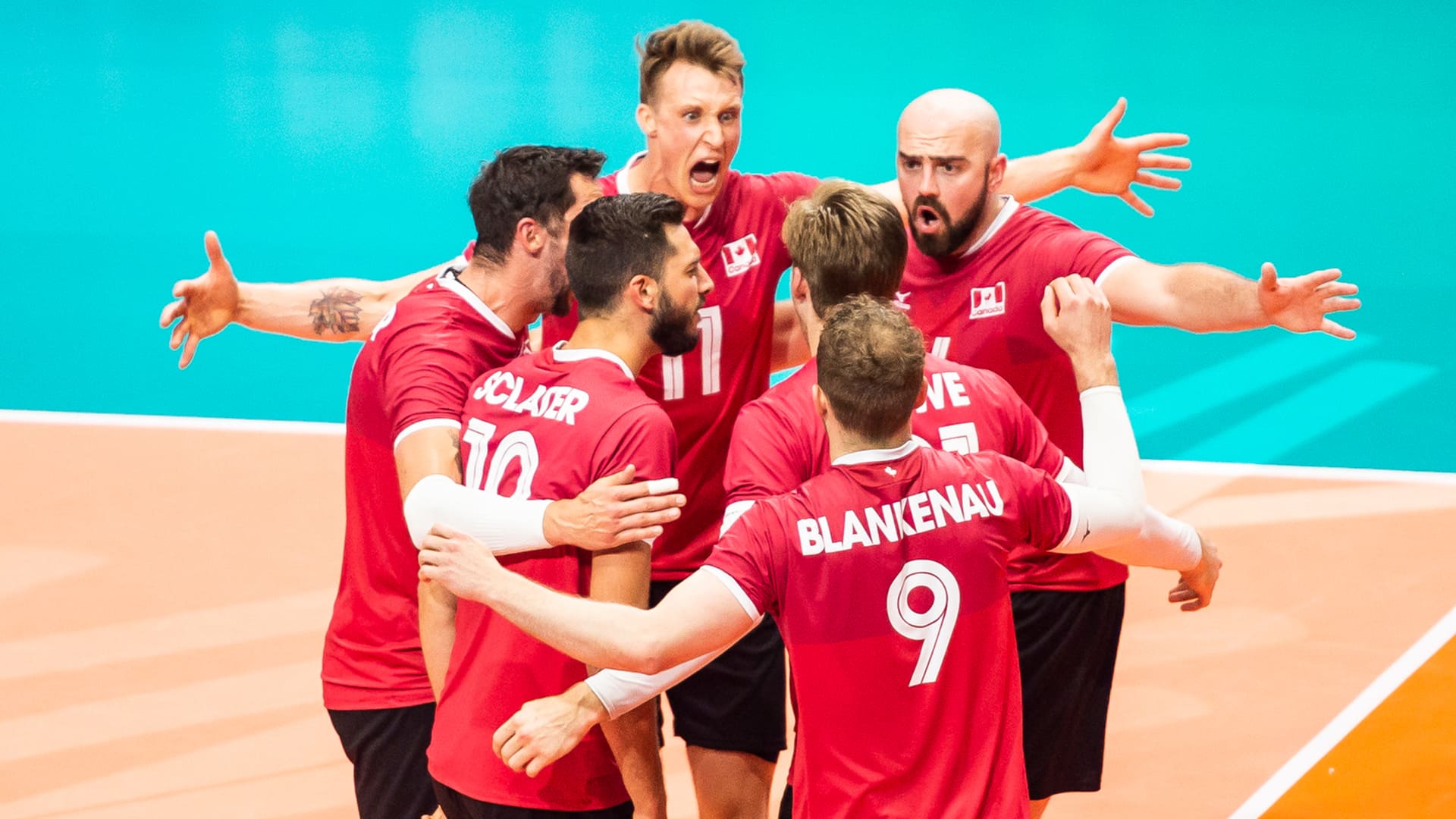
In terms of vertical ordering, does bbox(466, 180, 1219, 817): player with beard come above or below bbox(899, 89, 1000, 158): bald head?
below

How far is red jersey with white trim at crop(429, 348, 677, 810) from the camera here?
3617 mm

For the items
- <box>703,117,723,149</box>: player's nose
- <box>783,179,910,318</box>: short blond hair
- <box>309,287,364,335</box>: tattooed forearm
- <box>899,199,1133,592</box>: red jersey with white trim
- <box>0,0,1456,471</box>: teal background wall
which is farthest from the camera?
<box>0,0,1456,471</box>: teal background wall

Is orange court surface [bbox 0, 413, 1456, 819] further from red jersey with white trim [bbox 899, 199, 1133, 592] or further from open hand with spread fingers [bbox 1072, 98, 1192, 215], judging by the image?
open hand with spread fingers [bbox 1072, 98, 1192, 215]

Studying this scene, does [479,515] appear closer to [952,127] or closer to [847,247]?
[847,247]

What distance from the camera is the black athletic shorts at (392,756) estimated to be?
442 cm

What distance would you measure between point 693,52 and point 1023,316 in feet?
4.32

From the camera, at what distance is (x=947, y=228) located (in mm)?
4758

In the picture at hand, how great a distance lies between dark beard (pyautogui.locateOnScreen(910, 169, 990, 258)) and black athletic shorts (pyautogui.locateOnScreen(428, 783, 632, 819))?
74.2 inches

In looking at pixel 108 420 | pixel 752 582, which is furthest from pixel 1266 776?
pixel 108 420

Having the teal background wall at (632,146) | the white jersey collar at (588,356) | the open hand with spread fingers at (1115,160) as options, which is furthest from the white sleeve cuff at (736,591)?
the teal background wall at (632,146)

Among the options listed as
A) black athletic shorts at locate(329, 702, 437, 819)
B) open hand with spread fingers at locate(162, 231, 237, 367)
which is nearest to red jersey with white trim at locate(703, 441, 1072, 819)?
black athletic shorts at locate(329, 702, 437, 819)

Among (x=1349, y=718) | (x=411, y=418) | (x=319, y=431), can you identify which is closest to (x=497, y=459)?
(x=411, y=418)

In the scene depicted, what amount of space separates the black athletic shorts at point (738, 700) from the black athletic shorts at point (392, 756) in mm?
Answer: 799

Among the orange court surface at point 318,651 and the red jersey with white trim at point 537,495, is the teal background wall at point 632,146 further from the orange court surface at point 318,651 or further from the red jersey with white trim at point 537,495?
the red jersey with white trim at point 537,495
